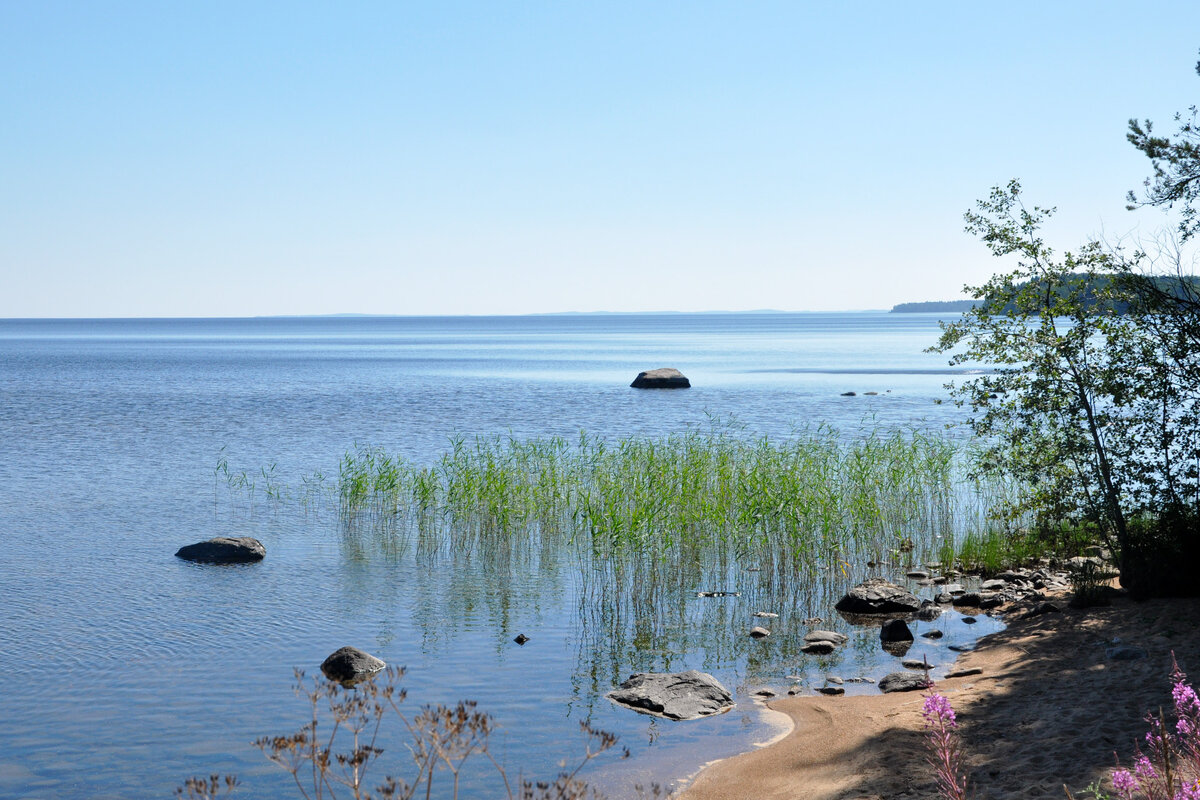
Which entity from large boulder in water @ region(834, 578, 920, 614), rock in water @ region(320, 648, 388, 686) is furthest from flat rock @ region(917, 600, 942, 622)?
rock in water @ region(320, 648, 388, 686)

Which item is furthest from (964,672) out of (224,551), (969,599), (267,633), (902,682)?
(224,551)

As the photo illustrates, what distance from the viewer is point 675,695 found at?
12.9m

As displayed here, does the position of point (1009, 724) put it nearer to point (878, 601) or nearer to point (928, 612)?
point (928, 612)

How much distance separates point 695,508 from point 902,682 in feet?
27.8

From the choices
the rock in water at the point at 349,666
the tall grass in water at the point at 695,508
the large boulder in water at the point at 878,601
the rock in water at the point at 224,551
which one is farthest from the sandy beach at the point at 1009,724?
the rock in water at the point at 224,551

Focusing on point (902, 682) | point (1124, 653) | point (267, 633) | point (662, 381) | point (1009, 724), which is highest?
point (662, 381)

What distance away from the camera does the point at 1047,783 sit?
883cm

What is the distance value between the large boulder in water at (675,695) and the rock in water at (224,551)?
10.9 meters

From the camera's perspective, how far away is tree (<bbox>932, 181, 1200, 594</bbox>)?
15000 millimetres

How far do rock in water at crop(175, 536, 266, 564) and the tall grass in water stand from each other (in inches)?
131

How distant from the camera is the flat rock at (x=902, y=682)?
1303 cm

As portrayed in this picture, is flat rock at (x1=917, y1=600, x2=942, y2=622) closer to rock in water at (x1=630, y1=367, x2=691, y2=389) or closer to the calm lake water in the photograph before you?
the calm lake water

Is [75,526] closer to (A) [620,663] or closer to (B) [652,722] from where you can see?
(A) [620,663]

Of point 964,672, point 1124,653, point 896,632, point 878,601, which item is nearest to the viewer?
point 1124,653
